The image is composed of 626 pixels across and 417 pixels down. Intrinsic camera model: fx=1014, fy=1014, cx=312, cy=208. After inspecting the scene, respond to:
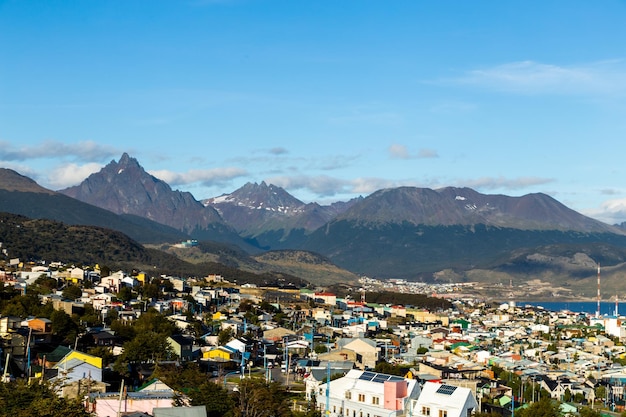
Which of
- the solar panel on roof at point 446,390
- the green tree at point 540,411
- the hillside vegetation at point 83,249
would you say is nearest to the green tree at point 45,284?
the hillside vegetation at point 83,249

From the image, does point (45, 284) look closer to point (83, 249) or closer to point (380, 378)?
point (380, 378)

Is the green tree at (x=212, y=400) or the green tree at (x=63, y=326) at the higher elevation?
the green tree at (x=63, y=326)

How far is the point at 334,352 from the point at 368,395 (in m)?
24.1

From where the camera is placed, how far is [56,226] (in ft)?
515

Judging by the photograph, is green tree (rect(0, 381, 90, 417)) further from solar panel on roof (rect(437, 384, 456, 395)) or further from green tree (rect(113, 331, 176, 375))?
green tree (rect(113, 331, 176, 375))

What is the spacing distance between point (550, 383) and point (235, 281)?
9495 cm

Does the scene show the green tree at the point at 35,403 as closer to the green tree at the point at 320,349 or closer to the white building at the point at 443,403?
the white building at the point at 443,403

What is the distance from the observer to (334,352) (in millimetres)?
62844

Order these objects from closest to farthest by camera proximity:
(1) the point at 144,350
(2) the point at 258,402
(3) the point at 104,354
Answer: (2) the point at 258,402 → (3) the point at 104,354 → (1) the point at 144,350

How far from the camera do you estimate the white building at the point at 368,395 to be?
123 ft

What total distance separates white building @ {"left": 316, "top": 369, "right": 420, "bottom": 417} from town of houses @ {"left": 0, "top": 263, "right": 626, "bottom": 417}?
0.05m

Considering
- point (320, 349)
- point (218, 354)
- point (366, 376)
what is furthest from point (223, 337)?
point (366, 376)

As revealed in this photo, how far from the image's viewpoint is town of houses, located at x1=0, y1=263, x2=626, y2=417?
3847 centimetres

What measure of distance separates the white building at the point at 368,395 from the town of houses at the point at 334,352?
0.16 feet
